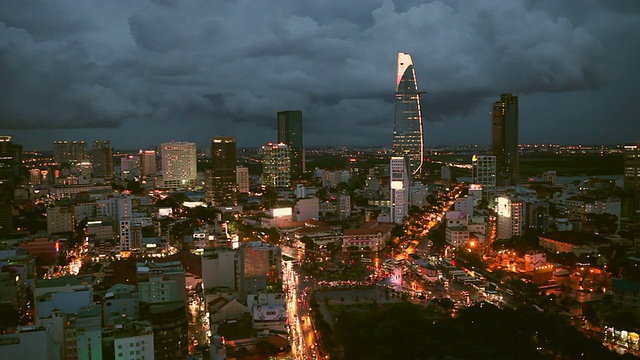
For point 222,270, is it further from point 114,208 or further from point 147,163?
point 147,163

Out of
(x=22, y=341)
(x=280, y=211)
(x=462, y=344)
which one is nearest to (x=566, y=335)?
(x=462, y=344)

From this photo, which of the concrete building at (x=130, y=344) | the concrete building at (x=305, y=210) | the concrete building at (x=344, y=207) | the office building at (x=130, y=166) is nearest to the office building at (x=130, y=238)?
the concrete building at (x=305, y=210)

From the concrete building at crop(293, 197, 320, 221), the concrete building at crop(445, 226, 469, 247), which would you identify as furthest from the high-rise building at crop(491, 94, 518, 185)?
the concrete building at crop(445, 226, 469, 247)

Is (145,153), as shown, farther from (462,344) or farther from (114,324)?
(462,344)

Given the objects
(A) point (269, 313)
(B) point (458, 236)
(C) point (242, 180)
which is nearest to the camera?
(A) point (269, 313)

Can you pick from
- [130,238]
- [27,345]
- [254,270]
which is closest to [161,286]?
[254,270]
